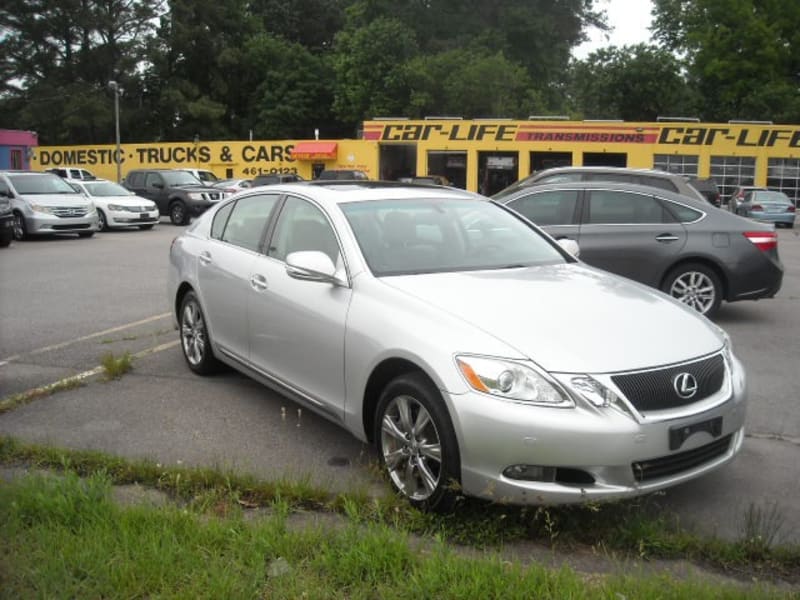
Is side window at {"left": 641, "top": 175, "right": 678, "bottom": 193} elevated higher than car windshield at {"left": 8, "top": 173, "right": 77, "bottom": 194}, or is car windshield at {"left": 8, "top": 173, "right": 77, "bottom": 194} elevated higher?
side window at {"left": 641, "top": 175, "right": 678, "bottom": 193}

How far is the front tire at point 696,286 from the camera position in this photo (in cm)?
880

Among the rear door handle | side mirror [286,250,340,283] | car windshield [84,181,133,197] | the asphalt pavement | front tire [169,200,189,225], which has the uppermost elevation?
side mirror [286,250,340,283]

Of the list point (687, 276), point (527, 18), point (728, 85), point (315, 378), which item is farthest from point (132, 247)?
point (527, 18)

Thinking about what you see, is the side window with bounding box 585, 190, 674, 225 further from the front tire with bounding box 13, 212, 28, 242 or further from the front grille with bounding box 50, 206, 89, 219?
the front tire with bounding box 13, 212, 28, 242

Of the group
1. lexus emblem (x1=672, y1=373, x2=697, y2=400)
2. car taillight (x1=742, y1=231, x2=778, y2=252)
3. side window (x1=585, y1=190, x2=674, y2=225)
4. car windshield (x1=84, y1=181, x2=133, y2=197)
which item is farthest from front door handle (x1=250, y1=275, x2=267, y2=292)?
car windshield (x1=84, y1=181, x2=133, y2=197)

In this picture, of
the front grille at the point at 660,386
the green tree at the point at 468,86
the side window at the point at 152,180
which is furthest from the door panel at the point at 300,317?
the green tree at the point at 468,86

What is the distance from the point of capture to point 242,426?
207 inches

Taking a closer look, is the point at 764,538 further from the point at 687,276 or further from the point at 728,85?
the point at 728,85

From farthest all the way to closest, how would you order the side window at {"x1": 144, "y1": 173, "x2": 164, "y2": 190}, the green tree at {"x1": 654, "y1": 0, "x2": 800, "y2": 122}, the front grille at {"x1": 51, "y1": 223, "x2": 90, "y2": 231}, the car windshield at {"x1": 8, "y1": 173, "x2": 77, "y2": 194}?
the green tree at {"x1": 654, "y1": 0, "x2": 800, "y2": 122} → the side window at {"x1": 144, "y1": 173, "x2": 164, "y2": 190} → the car windshield at {"x1": 8, "y1": 173, "x2": 77, "y2": 194} → the front grille at {"x1": 51, "y1": 223, "x2": 90, "y2": 231}

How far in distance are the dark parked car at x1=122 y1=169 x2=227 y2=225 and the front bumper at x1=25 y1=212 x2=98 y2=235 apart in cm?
545

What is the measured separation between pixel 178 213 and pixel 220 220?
20.0 m

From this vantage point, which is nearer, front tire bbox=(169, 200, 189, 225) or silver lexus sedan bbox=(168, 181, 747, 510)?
silver lexus sedan bbox=(168, 181, 747, 510)

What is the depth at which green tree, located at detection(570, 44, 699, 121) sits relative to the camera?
5091 cm

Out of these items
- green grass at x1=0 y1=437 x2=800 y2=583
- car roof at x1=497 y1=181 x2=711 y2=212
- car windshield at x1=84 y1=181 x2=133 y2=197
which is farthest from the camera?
car windshield at x1=84 y1=181 x2=133 y2=197
